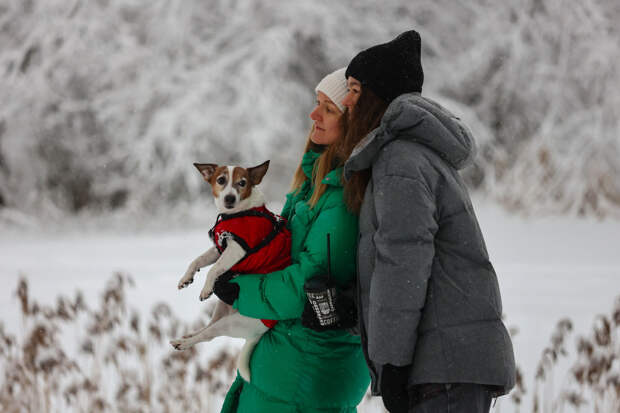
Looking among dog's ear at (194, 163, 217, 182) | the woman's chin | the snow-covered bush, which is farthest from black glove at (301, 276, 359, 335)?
the snow-covered bush

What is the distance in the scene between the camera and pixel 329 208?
1.78 meters

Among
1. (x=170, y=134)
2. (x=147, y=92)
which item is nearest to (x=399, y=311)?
(x=170, y=134)

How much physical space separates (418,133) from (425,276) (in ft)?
1.23

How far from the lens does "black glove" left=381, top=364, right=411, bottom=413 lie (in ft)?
5.04

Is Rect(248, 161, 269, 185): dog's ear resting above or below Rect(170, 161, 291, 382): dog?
above

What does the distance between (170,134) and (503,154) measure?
5226 millimetres

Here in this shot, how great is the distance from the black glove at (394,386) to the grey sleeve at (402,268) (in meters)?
0.05

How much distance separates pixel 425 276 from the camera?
149 cm

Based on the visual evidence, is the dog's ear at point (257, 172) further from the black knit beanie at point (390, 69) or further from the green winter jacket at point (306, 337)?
the black knit beanie at point (390, 69)

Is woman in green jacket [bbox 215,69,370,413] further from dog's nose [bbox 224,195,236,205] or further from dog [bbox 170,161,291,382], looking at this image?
dog's nose [bbox 224,195,236,205]

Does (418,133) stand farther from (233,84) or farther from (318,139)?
(233,84)

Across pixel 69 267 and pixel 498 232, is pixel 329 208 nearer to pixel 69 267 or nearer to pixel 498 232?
pixel 69 267

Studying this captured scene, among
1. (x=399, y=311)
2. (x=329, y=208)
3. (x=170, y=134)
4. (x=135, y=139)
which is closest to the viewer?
(x=399, y=311)

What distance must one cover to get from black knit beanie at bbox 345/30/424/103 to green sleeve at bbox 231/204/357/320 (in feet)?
1.21
